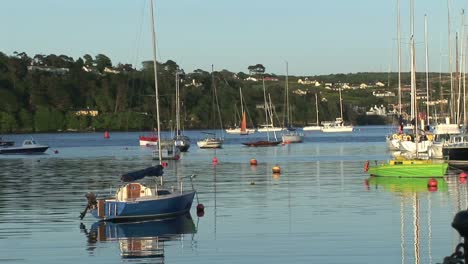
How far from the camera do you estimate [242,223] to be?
121 feet

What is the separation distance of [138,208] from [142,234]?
2.73 metres

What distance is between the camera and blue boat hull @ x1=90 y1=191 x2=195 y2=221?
122 ft

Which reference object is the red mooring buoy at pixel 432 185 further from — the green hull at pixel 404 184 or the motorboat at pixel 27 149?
the motorboat at pixel 27 149

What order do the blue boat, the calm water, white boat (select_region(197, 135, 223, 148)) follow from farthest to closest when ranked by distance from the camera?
white boat (select_region(197, 135, 223, 148)) < the blue boat < the calm water

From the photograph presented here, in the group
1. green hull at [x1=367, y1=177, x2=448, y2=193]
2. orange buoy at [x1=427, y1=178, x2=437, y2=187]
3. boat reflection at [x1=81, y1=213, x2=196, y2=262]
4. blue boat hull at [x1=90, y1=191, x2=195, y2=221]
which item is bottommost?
boat reflection at [x1=81, y1=213, x2=196, y2=262]

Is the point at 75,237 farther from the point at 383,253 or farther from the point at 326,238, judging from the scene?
the point at 383,253

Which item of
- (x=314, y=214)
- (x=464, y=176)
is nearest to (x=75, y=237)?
(x=314, y=214)

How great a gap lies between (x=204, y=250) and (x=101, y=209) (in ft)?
26.4

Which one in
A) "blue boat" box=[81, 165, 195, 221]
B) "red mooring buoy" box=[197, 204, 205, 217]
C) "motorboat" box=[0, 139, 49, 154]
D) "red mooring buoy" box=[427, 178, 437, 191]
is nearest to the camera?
"blue boat" box=[81, 165, 195, 221]

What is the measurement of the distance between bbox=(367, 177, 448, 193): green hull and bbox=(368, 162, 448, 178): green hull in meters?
0.29

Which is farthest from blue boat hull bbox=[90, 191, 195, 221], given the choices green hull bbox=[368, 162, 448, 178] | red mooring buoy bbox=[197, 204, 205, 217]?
green hull bbox=[368, 162, 448, 178]

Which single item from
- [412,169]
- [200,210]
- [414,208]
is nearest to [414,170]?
[412,169]

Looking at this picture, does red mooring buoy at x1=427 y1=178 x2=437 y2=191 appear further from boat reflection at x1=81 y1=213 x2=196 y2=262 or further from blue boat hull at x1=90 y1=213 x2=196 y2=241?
blue boat hull at x1=90 y1=213 x2=196 y2=241

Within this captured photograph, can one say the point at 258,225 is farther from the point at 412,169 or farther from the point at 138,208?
the point at 412,169
